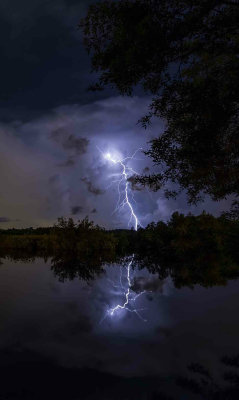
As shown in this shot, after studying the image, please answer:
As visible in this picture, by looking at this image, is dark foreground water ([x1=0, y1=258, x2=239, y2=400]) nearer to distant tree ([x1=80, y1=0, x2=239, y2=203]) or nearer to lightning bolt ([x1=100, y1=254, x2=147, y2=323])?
lightning bolt ([x1=100, y1=254, x2=147, y2=323])

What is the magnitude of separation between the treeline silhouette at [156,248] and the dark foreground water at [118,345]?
326cm

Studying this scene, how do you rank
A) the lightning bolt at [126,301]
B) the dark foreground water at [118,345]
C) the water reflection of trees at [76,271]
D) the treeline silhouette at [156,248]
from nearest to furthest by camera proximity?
the dark foreground water at [118,345], the lightning bolt at [126,301], the water reflection of trees at [76,271], the treeline silhouette at [156,248]

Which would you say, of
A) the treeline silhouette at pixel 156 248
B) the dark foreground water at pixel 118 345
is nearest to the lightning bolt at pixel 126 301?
the dark foreground water at pixel 118 345

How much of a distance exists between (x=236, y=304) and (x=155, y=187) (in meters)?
7.35

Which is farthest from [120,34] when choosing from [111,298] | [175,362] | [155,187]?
[175,362]

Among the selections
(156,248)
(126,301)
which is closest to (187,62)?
(126,301)

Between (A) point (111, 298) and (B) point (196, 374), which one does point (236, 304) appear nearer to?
(A) point (111, 298)

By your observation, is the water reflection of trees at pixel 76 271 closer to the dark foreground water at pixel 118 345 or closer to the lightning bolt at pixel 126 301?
the lightning bolt at pixel 126 301

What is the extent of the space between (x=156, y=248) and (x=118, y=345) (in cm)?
2288

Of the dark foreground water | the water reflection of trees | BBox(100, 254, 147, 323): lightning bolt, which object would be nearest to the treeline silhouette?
the water reflection of trees

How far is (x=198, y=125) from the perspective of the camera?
41.2 feet

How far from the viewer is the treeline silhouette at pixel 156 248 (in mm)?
13586

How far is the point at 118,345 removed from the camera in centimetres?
455

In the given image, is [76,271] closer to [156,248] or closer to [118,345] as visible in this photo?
[118,345]
